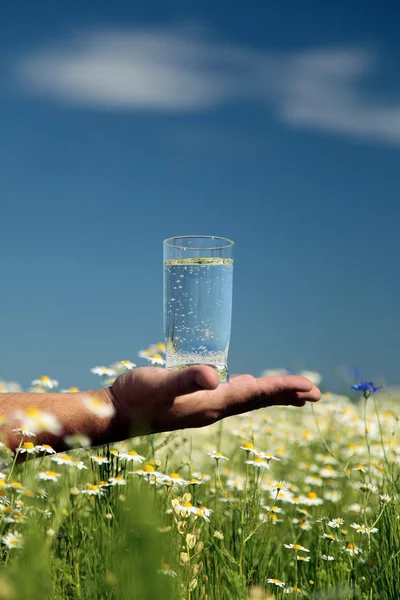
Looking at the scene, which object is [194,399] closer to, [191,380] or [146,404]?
[146,404]

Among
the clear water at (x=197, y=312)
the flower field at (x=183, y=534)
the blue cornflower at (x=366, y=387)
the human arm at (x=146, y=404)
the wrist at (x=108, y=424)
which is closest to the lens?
the flower field at (x=183, y=534)

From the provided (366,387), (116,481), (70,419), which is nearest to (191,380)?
(116,481)

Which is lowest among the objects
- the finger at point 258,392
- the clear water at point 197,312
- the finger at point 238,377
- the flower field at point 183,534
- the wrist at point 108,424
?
the flower field at point 183,534

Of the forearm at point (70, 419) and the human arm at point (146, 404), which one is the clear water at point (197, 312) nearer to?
the human arm at point (146, 404)

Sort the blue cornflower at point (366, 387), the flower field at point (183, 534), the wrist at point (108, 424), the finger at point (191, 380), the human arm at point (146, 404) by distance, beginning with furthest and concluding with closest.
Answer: the blue cornflower at point (366, 387) → the wrist at point (108, 424) → the human arm at point (146, 404) → the finger at point (191, 380) → the flower field at point (183, 534)

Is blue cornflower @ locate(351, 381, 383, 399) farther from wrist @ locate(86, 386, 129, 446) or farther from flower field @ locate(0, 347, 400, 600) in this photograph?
wrist @ locate(86, 386, 129, 446)

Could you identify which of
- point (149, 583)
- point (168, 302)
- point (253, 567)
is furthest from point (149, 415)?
point (149, 583)

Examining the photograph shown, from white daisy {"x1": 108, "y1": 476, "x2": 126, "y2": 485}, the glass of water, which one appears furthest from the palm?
white daisy {"x1": 108, "y1": 476, "x2": 126, "y2": 485}

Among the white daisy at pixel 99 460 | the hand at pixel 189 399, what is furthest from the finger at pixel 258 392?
the white daisy at pixel 99 460
